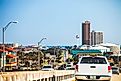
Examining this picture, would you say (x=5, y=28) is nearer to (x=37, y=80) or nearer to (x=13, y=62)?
(x=37, y=80)

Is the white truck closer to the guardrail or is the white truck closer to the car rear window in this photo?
the car rear window

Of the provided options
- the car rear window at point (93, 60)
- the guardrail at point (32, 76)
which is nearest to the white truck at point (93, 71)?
the car rear window at point (93, 60)

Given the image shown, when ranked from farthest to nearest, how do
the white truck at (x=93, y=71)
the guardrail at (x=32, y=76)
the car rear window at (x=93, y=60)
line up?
the car rear window at (x=93, y=60), the white truck at (x=93, y=71), the guardrail at (x=32, y=76)

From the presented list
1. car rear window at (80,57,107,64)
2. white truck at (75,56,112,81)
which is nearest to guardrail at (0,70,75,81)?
white truck at (75,56,112,81)

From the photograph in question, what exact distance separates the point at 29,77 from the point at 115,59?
540 ft

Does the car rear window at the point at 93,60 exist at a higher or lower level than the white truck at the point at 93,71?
higher

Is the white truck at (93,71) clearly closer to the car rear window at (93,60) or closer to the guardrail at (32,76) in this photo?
the car rear window at (93,60)

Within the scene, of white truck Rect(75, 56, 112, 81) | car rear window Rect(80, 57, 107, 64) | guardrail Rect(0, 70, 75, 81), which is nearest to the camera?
guardrail Rect(0, 70, 75, 81)

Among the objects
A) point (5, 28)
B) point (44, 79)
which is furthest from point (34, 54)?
point (44, 79)

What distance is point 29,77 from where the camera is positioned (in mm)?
18141

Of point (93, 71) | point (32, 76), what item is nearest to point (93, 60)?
point (93, 71)

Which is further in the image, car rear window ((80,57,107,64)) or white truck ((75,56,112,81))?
car rear window ((80,57,107,64))

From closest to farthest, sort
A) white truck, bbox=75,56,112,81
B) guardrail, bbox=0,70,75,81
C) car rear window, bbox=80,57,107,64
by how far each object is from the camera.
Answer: guardrail, bbox=0,70,75,81 → white truck, bbox=75,56,112,81 → car rear window, bbox=80,57,107,64

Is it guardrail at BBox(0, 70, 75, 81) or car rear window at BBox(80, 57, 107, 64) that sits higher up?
car rear window at BBox(80, 57, 107, 64)
